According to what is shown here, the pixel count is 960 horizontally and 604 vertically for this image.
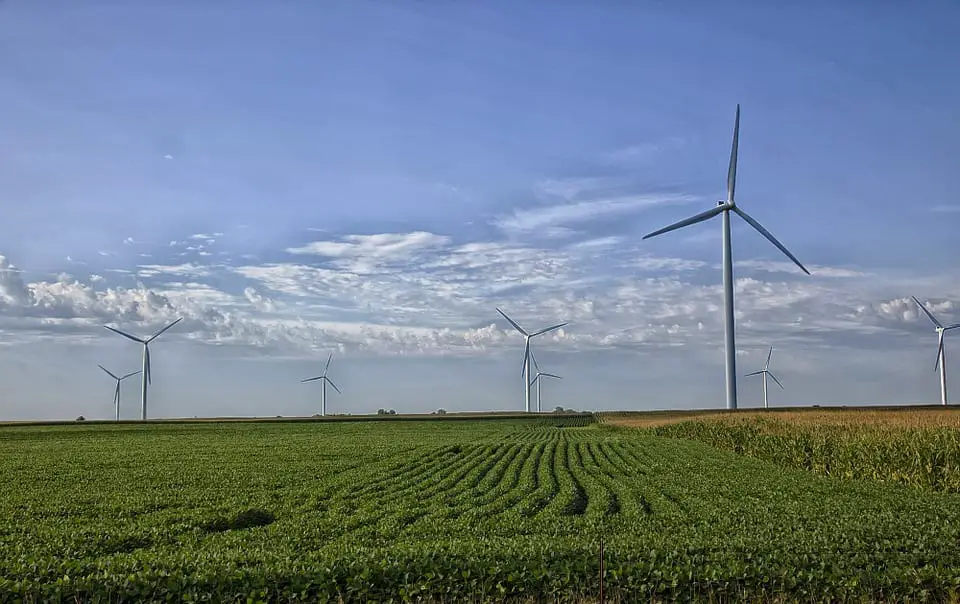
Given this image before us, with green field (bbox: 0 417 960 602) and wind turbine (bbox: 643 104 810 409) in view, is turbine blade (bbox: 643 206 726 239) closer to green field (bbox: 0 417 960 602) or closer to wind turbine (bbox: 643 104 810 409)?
wind turbine (bbox: 643 104 810 409)

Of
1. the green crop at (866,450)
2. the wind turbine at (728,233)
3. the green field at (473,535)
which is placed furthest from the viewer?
the wind turbine at (728,233)

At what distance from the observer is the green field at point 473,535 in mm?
13891

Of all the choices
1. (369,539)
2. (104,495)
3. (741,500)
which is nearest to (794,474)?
(741,500)

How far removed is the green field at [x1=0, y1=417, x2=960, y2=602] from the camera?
13.9 meters

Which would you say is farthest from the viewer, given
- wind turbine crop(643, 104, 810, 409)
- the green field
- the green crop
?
wind turbine crop(643, 104, 810, 409)

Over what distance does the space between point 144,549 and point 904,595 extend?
1470 centimetres

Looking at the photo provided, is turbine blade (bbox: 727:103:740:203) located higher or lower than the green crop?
higher

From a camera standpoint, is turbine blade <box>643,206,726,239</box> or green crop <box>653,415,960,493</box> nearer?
green crop <box>653,415,960,493</box>

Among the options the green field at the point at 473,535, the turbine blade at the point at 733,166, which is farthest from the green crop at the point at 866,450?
the turbine blade at the point at 733,166

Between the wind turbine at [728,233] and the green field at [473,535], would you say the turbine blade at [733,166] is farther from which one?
the green field at [473,535]

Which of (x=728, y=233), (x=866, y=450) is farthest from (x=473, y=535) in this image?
(x=728, y=233)

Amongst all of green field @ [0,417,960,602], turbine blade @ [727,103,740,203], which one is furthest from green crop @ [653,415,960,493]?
turbine blade @ [727,103,740,203]

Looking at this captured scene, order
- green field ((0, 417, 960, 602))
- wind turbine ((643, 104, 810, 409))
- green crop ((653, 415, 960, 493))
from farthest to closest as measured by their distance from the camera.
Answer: wind turbine ((643, 104, 810, 409)), green crop ((653, 415, 960, 493)), green field ((0, 417, 960, 602))

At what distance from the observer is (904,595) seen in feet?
45.3
